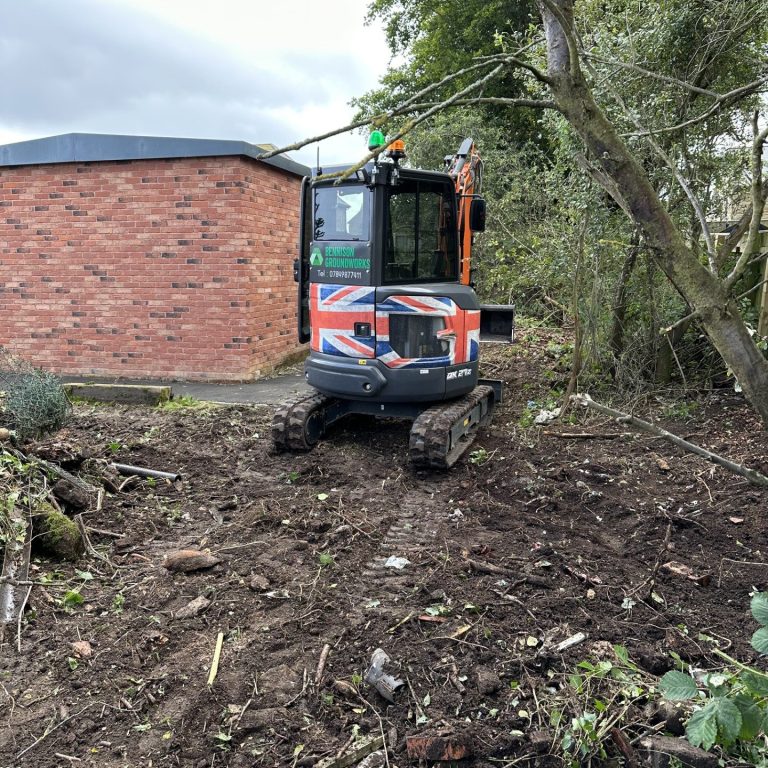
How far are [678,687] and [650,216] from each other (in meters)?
1.45

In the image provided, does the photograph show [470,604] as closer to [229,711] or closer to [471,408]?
Answer: [229,711]

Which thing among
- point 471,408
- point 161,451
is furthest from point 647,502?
point 161,451

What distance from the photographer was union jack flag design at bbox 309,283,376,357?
20.3 ft

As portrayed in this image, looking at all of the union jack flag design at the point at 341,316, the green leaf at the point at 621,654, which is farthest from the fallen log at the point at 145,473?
the green leaf at the point at 621,654

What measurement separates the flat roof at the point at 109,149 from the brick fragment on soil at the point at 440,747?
8.44 m

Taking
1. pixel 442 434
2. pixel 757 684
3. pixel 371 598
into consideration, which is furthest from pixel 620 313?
pixel 757 684

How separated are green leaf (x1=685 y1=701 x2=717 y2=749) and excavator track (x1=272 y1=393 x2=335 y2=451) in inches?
185

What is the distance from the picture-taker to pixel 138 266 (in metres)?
10.2

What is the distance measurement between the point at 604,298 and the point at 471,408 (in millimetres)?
2557

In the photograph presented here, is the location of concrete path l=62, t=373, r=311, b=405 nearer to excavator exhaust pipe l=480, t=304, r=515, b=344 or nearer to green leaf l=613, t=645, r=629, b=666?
excavator exhaust pipe l=480, t=304, r=515, b=344

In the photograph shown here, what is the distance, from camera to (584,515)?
16.5ft

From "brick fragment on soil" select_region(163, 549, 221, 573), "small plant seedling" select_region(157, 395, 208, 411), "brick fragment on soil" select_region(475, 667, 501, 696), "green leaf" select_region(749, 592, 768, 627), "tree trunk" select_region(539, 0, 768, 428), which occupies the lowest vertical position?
"brick fragment on soil" select_region(163, 549, 221, 573)

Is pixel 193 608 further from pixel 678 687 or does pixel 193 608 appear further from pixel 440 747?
pixel 678 687

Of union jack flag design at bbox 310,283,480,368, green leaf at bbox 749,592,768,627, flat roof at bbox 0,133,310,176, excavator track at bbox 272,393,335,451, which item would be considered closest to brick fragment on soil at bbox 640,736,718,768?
green leaf at bbox 749,592,768,627
